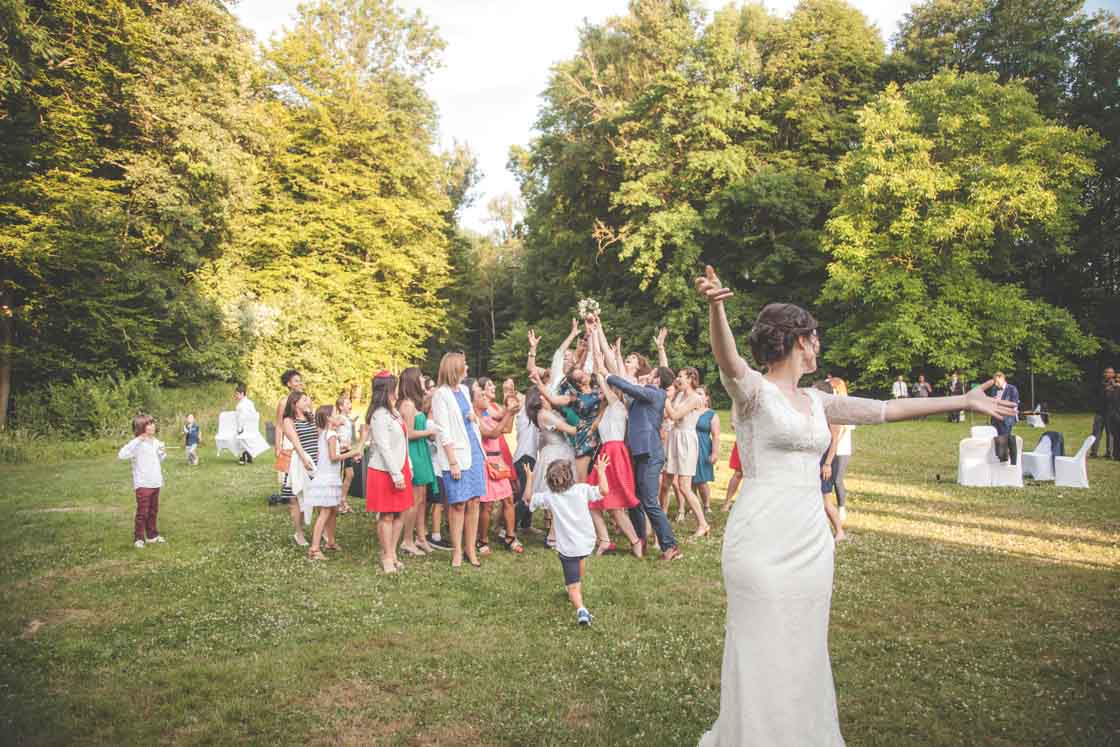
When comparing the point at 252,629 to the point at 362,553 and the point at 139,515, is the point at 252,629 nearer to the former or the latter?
the point at 362,553

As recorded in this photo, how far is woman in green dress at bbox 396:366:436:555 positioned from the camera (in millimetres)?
8508

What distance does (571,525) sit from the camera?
6.39m

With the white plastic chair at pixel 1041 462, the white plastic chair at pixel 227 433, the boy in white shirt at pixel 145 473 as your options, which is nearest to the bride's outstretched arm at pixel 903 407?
the boy in white shirt at pixel 145 473

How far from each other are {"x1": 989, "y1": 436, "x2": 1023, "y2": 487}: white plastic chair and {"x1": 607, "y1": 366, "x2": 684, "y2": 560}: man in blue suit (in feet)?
26.0

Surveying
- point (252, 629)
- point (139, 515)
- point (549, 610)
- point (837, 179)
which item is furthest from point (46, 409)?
point (837, 179)

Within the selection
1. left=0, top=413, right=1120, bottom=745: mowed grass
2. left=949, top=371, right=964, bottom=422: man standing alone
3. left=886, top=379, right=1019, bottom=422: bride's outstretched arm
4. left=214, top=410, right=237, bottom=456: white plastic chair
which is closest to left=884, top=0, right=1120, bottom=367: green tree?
left=949, top=371, right=964, bottom=422: man standing alone

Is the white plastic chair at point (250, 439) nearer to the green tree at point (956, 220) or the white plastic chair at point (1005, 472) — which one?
the white plastic chair at point (1005, 472)

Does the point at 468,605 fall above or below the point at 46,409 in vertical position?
below

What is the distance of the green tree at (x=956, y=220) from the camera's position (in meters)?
27.4

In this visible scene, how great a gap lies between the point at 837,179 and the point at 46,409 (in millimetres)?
33001

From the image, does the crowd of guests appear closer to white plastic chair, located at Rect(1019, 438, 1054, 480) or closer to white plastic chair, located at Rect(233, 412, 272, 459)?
white plastic chair, located at Rect(1019, 438, 1054, 480)

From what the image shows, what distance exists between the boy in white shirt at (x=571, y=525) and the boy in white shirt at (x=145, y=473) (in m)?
5.47

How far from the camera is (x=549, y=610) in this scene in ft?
21.4

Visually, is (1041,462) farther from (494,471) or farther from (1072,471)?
(494,471)
